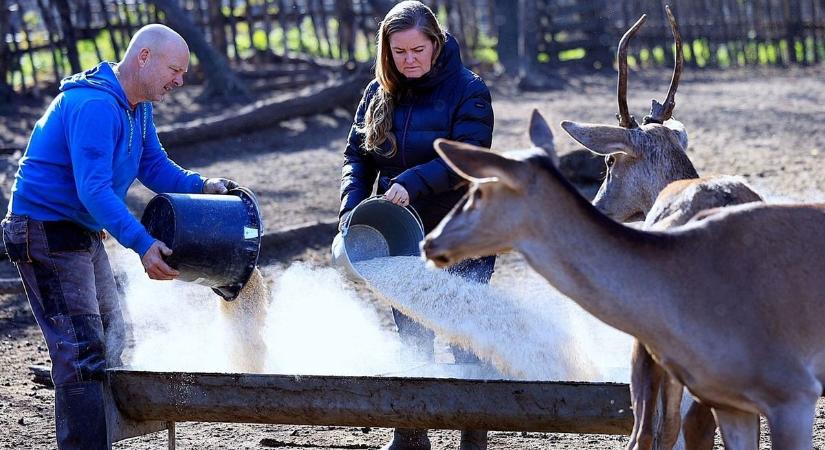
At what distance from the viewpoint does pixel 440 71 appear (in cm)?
524

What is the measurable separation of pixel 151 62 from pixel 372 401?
1430mm

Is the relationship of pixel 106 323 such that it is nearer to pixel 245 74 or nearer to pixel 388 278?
pixel 388 278

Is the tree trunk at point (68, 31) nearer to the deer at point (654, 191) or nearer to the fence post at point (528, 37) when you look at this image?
the fence post at point (528, 37)

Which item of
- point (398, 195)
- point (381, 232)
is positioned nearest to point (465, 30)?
point (381, 232)

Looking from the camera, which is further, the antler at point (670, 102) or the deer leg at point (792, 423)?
the antler at point (670, 102)

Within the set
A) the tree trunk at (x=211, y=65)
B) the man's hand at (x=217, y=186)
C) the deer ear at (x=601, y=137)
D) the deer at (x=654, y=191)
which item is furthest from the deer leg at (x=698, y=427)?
the tree trunk at (x=211, y=65)

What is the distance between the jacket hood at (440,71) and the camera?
17.2ft

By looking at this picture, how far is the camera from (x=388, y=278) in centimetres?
509

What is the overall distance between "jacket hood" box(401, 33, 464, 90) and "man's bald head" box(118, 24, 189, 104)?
1068mm

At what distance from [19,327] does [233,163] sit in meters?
5.20

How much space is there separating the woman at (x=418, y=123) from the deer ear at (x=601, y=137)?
0.41 m

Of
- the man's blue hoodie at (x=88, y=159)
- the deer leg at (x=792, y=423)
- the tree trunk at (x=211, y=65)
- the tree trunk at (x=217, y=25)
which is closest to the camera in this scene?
the deer leg at (x=792, y=423)

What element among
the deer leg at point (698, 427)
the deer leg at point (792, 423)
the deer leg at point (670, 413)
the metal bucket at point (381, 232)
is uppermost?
the metal bucket at point (381, 232)

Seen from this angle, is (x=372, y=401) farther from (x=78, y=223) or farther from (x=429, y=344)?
(x=78, y=223)
